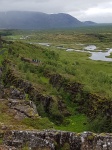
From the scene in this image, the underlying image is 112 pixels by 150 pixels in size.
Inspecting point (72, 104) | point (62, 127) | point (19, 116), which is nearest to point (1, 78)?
point (72, 104)

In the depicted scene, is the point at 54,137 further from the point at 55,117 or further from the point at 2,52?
the point at 2,52

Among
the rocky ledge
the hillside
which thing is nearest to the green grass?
the hillside

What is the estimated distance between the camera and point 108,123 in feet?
154

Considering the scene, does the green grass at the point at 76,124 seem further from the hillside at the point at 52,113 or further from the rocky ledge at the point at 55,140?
the rocky ledge at the point at 55,140

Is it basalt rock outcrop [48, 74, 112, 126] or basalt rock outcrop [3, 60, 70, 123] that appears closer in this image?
basalt rock outcrop [3, 60, 70, 123]

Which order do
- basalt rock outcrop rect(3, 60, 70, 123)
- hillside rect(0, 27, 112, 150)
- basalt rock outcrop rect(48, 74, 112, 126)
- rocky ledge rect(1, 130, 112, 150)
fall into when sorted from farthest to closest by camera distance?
basalt rock outcrop rect(48, 74, 112, 126) < basalt rock outcrop rect(3, 60, 70, 123) < hillside rect(0, 27, 112, 150) < rocky ledge rect(1, 130, 112, 150)

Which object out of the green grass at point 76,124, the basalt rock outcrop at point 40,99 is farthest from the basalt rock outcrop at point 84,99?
the basalt rock outcrop at point 40,99

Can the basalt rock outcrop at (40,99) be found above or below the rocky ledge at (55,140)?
below

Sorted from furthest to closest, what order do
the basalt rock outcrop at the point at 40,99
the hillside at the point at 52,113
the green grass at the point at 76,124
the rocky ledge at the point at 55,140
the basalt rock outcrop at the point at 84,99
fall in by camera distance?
the basalt rock outcrop at the point at 84,99, the basalt rock outcrop at the point at 40,99, the green grass at the point at 76,124, the hillside at the point at 52,113, the rocky ledge at the point at 55,140

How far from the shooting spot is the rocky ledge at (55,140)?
21703mm

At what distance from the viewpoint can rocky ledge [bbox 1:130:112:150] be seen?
21703mm

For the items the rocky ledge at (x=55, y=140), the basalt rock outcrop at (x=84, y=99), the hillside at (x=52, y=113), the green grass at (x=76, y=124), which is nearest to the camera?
the rocky ledge at (x=55, y=140)

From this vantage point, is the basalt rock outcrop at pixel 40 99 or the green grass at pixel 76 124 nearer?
the green grass at pixel 76 124

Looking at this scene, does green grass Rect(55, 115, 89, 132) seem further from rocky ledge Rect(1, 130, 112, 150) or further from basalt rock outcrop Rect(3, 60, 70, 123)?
rocky ledge Rect(1, 130, 112, 150)
